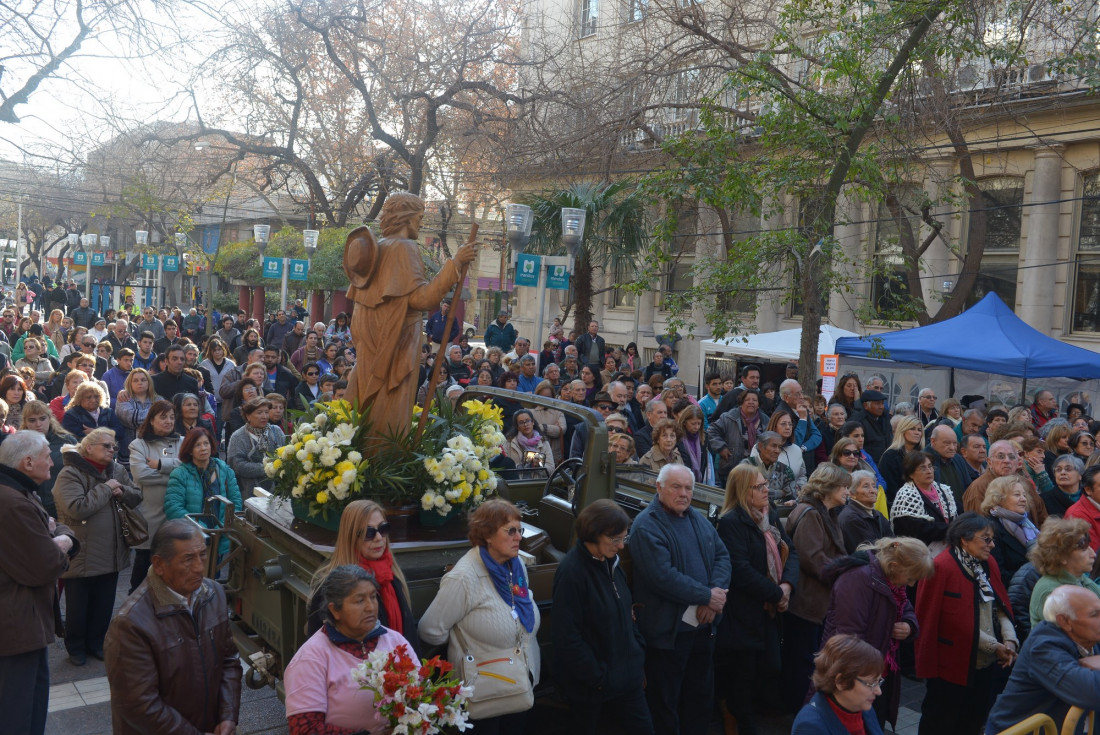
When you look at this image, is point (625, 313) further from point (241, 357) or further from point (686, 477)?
point (686, 477)

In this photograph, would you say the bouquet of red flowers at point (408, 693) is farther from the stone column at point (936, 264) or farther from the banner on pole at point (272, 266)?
the banner on pole at point (272, 266)

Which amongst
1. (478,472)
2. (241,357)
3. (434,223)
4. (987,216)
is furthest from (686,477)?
(434,223)

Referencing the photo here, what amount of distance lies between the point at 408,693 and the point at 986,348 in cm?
1199

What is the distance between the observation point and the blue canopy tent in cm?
1276

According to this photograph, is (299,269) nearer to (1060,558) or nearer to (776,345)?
(776,345)

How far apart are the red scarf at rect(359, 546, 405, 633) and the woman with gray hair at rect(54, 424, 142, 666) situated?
296 centimetres

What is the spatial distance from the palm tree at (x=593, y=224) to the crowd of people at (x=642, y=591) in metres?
8.82

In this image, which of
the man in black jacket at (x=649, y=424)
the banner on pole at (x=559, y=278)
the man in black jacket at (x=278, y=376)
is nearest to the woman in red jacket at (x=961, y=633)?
the man in black jacket at (x=649, y=424)

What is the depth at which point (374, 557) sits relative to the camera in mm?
4195

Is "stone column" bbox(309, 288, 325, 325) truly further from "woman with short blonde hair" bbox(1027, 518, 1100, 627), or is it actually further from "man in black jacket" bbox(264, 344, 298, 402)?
"woman with short blonde hair" bbox(1027, 518, 1100, 627)

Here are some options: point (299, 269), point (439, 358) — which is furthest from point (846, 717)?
point (299, 269)

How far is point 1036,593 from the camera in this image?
509 centimetres

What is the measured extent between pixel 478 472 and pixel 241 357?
10100 mm

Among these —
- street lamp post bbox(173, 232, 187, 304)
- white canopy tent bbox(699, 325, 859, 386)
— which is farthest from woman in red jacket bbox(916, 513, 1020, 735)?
street lamp post bbox(173, 232, 187, 304)
